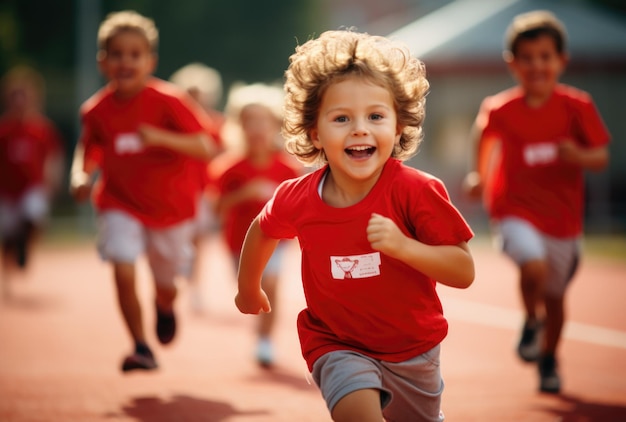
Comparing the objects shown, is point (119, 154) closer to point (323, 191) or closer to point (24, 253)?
point (323, 191)

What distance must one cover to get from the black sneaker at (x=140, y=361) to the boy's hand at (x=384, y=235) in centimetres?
317

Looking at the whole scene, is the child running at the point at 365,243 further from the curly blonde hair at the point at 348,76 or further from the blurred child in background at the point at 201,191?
the blurred child in background at the point at 201,191

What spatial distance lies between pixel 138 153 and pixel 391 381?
3.51 m

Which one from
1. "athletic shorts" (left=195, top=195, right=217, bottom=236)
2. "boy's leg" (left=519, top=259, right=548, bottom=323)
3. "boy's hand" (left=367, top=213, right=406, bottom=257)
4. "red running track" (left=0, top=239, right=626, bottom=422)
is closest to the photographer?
"boy's hand" (left=367, top=213, right=406, bottom=257)

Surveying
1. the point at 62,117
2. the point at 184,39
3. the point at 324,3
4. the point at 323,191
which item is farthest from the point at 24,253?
the point at 324,3

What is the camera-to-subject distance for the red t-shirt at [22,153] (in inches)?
525

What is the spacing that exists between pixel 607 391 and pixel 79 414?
338cm

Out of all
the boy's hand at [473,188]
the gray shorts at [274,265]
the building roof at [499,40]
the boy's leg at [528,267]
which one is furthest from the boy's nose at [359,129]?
the building roof at [499,40]

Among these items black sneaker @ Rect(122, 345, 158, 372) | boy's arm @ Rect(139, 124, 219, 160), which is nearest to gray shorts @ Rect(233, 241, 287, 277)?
boy's arm @ Rect(139, 124, 219, 160)

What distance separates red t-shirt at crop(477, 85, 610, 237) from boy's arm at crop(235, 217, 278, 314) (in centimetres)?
301

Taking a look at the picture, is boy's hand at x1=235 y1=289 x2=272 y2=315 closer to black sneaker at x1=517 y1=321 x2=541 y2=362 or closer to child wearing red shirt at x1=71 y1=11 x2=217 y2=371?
child wearing red shirt at x1=71 y1=11 x2=217 y2=371

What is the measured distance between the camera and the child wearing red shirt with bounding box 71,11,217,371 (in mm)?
7066

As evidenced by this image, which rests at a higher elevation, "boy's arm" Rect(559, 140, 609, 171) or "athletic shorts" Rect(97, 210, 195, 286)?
"boy's arm" Rect(559, 140, 609, 171)

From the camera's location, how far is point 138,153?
7.14 metres
